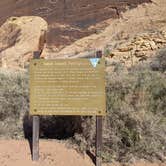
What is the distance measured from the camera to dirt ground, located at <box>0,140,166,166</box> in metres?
6.84

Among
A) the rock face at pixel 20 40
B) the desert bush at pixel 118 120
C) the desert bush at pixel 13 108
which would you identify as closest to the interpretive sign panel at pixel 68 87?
the desert bush at pixel 118 120

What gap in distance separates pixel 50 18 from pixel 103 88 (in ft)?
71.6

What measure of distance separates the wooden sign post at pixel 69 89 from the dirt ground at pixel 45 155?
157 mm

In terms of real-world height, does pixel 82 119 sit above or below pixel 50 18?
below

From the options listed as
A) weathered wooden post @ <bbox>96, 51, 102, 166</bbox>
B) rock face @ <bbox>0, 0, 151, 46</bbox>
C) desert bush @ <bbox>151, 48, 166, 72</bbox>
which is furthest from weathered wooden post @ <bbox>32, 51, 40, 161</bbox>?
rock face @ <bbox>0, 0, 151, 46</bbox>

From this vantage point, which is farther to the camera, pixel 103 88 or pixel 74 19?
pixel 74 19

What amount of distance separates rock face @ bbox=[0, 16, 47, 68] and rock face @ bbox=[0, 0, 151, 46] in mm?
3958

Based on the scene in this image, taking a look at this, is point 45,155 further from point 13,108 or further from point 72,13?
point 72,13

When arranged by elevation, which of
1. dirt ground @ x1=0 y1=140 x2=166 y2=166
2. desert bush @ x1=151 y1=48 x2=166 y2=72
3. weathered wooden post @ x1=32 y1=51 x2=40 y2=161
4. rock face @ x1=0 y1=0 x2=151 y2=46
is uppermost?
rock face @ x1=0 y1=0 x2=151 y2=46

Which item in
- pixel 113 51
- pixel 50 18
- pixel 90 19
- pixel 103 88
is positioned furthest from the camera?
pixel 50 18

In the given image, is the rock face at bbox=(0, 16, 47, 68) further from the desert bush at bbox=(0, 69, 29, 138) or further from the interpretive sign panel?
the interpretive sign panel

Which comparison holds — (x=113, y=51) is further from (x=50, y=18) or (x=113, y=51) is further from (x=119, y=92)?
(x=50, y=18)

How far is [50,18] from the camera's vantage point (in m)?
28.1

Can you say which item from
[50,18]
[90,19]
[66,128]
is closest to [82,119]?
[66,128]
